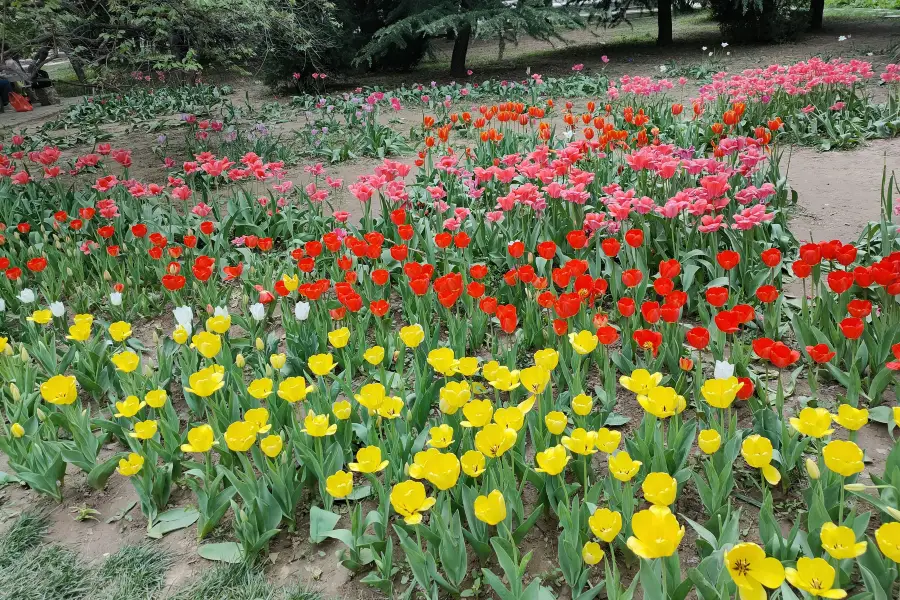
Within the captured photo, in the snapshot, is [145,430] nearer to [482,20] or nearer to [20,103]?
[482,20]

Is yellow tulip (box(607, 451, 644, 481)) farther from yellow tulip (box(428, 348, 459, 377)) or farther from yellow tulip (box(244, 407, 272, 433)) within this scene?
yellow tulip (box(244, 407, 272, 433))

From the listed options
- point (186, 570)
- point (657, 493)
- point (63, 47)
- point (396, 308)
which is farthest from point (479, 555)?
point (63, 47)

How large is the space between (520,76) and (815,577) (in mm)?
13133

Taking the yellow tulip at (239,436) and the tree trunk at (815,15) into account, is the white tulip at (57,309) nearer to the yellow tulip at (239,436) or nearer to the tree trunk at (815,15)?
the yellow tulip at (239,436)

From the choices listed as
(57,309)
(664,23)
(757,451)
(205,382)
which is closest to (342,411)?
(205,382)

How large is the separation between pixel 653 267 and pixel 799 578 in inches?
104

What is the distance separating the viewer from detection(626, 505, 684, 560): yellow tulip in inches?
53.4

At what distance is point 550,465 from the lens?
1729 mm

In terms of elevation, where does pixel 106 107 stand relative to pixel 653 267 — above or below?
above

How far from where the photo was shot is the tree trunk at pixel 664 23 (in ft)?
49.2

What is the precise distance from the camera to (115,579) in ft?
6.82

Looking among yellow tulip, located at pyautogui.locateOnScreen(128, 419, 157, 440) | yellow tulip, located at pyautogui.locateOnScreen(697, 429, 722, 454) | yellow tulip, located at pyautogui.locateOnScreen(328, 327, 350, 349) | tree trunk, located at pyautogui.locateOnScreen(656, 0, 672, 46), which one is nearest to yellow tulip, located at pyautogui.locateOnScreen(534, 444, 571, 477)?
yellow tulip, located at pyautogui.locateOnScreen(697, 429, 722, 454)

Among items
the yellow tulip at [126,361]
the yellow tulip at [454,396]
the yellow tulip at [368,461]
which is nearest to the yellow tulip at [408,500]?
the yellow tulip at [368,461]

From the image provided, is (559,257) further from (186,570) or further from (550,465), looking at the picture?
(186,570)
